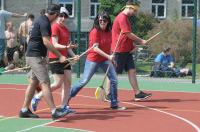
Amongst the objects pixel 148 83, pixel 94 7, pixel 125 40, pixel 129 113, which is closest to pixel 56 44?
pixel 129 113

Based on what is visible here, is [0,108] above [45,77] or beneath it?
beneath

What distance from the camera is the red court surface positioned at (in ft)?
32.1

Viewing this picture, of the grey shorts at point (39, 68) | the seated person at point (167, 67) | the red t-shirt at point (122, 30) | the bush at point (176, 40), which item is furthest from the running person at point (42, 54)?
the bush at point (176, 40)

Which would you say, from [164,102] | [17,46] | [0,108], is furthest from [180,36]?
[0,108]

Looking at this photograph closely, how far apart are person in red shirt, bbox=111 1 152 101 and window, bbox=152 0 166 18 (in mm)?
32414

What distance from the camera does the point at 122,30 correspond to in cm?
1237

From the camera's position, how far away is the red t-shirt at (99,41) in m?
11.2

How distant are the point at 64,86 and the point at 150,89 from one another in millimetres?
5563

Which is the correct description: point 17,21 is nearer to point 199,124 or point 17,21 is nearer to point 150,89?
point 150,89

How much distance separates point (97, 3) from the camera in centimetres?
4441

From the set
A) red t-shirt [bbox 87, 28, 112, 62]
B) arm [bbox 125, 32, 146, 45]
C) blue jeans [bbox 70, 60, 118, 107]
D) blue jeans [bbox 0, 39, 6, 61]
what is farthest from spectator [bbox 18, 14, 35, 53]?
red t-shirt [bbox 87, 28, 112, 62]

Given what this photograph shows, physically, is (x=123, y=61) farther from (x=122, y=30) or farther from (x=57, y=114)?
(x=57, y=114)

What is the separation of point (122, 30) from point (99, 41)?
120 centimetres

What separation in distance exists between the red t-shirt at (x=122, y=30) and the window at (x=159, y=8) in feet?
107
